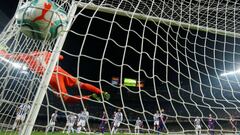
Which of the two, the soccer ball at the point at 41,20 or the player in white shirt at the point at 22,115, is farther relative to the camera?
the player in white shirt at the point at 22,115

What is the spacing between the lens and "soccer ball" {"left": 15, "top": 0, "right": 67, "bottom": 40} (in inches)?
83.2

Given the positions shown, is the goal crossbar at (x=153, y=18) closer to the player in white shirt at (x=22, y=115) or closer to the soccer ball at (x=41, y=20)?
the soccer ball at (x=41, y=20)

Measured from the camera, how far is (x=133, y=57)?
15.9 meters

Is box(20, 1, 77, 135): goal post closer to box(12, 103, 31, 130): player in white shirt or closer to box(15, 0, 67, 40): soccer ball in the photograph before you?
box(15, 0, 67, 40): soccer ball

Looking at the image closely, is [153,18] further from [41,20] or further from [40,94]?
[40,94]

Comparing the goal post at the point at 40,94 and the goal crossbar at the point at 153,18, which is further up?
the goal crossbar at the point at 153,18

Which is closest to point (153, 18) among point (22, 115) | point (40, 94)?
point (22, 115)

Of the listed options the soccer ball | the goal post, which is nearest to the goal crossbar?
A: the soccer ball

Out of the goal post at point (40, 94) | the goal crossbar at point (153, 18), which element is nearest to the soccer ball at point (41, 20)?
the goal post at point (40, 94)

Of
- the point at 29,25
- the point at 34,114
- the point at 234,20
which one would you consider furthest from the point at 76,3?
the point at 234,20

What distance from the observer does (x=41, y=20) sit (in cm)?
211

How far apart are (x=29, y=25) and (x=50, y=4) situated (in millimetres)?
224

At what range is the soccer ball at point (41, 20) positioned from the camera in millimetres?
2112

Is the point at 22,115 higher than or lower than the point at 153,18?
lower
